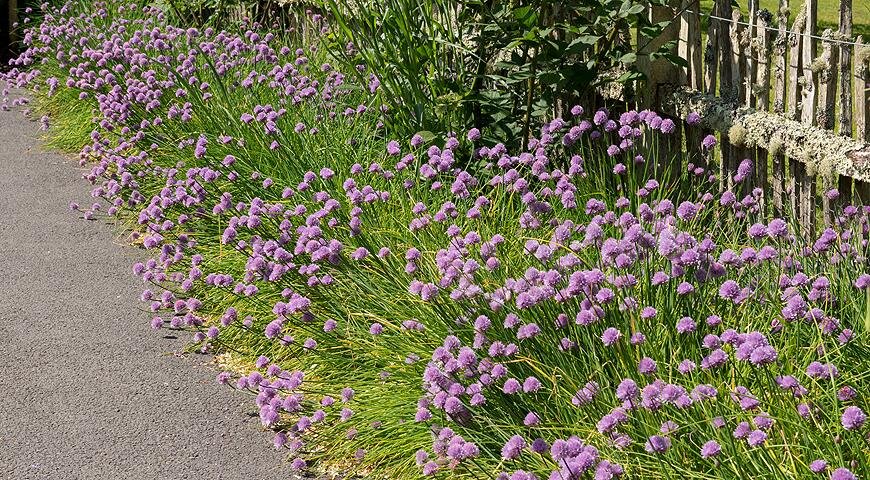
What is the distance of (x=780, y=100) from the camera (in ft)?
14.7

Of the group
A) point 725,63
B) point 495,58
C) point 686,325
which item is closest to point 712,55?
point 725,63

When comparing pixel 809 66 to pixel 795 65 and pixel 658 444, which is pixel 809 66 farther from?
pixel 658 444

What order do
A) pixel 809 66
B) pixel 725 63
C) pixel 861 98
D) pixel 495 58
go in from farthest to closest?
pixel 495 58 → pixel 725 63 → pixel 809 66 → pixel 861 98

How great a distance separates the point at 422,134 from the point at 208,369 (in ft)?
4.97

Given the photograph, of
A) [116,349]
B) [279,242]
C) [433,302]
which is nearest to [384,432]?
[433,302]

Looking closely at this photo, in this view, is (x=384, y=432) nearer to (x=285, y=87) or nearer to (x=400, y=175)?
(x=400, y=175)

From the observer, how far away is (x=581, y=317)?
2771mm

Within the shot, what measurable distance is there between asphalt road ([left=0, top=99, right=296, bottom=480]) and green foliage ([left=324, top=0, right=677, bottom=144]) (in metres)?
1.67

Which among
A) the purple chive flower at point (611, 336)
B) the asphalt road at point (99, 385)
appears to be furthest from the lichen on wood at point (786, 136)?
the asphalt road at point (99, 385)

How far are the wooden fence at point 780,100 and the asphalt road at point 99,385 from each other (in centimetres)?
229

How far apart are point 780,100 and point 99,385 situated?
3.01 meters

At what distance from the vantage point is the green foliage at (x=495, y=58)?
498cm

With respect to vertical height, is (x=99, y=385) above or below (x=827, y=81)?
below

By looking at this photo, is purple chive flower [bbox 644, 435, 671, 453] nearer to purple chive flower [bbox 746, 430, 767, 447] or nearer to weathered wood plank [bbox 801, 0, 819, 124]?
purple chive flower [bbox 746, 430, 767, 447]
